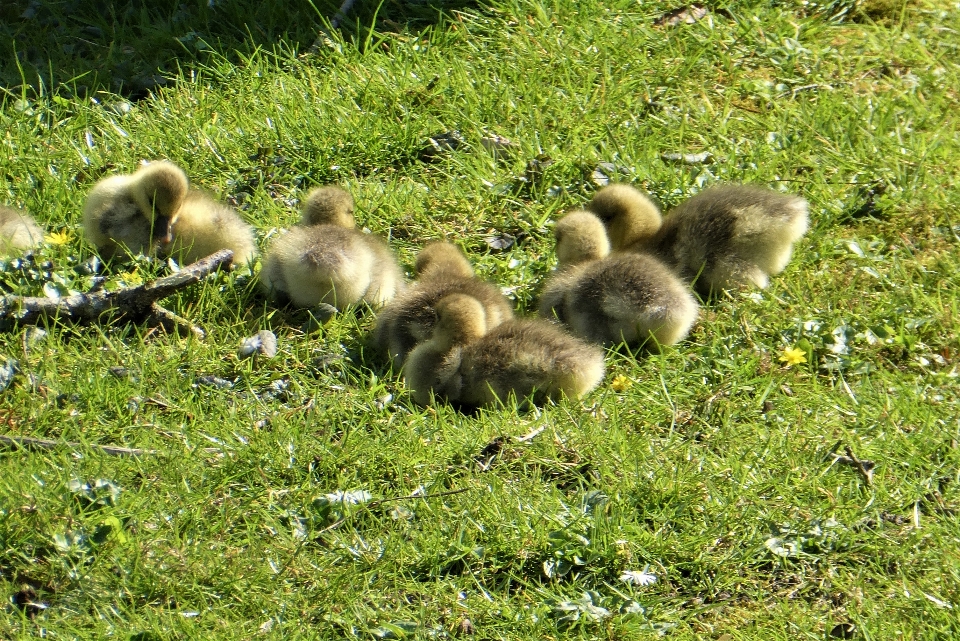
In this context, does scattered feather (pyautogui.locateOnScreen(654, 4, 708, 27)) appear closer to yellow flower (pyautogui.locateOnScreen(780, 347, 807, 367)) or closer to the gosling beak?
yellow flower (pyautogui.locateOnScreen(780, 347, 807, 367))

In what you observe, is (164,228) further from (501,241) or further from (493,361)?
(493,361)

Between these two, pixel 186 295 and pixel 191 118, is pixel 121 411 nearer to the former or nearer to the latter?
pixel 186 295

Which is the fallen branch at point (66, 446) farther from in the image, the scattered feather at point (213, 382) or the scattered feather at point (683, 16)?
the scattered feather at point (683, 16)

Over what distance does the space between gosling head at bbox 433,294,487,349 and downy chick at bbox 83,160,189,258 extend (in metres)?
1.47

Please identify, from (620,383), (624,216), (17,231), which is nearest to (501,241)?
(624,216)

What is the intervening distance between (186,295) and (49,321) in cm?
57

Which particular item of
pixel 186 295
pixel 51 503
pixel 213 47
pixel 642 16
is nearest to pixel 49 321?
pixel 186 295

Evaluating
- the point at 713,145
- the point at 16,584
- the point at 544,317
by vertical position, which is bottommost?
the point at 16,584

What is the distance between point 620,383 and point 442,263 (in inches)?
37.5

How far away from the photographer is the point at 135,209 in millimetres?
5168

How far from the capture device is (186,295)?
5012 millimetres

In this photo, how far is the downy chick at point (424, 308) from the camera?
455 centimetres

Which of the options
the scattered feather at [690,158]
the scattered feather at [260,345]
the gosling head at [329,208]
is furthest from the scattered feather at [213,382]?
the scattered feather at [690,158]

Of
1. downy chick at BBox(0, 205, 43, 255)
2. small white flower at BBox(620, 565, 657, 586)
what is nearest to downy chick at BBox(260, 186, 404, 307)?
downy chick at BBox(0, 205, 43, 255)
